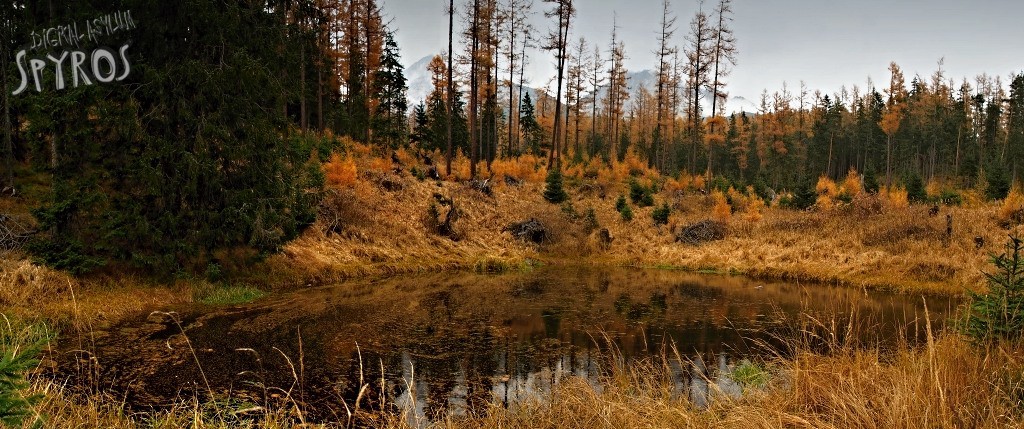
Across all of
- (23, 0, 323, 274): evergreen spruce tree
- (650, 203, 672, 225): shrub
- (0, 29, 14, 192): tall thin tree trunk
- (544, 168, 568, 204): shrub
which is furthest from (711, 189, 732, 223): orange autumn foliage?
(0, 29, 14, 192): tall thin tree trunk

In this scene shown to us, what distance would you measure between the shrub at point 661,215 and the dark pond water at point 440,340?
9.87 metres

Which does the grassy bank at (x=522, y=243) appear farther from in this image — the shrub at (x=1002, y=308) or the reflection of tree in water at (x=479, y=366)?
the shrub at (x=1002, y=308)

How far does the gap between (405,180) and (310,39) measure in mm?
11593

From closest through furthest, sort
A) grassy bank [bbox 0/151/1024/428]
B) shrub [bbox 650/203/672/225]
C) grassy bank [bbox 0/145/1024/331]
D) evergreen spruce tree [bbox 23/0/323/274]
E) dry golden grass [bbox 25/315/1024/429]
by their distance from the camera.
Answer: dry golden grass [bbox 25/315/1024/429] → grassy bank [bbox 0/151/1024/428] → evergreen spruce tree [bbox 23/0/323/274] → grassy bank [bbox 0/145/1024/331] → shrub [bbox 650/203/672/225]

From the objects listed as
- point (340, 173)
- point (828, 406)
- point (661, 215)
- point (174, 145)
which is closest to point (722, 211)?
point (661, 215)

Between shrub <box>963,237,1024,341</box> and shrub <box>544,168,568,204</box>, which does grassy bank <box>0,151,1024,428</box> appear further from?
shrub <box>544,168,568,204</box>

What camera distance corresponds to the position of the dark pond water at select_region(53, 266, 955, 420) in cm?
691

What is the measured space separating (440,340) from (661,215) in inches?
763

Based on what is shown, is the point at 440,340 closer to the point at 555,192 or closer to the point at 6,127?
the point at 6,127

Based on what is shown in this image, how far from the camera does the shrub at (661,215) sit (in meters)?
27.0

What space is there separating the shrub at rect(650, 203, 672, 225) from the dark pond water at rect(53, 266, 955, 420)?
9869 millimetres

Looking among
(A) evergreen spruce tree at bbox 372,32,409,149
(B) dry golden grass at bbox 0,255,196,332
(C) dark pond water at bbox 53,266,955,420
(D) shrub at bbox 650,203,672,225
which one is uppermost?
(A) evergreen spruce tree at bbox 372,32,409,149

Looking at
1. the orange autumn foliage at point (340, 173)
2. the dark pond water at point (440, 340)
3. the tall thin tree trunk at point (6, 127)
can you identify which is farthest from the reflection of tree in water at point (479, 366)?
the tall thin tree trunk at point (6, 127)

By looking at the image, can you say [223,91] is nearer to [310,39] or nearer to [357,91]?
[310,39]
